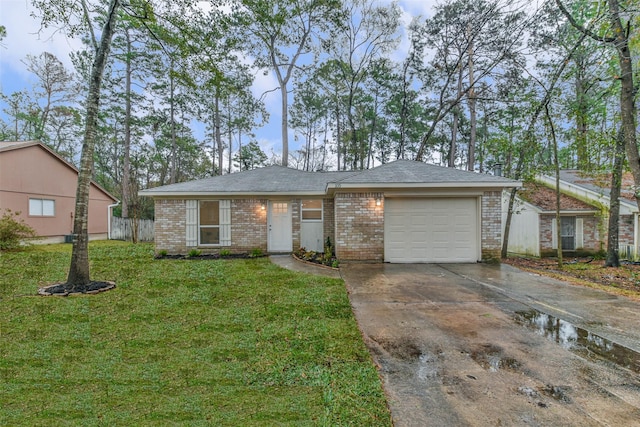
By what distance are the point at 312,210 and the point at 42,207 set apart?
13.3m

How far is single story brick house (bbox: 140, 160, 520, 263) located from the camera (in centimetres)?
815

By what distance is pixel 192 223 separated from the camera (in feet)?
32.4

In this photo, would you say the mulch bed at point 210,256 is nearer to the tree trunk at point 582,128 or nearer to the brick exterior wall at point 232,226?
the brick exterior wall at point 232,226

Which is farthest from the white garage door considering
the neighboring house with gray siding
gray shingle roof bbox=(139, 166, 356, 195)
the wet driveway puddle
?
the neighboring house with gray siding

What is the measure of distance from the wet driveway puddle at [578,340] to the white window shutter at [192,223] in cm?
928

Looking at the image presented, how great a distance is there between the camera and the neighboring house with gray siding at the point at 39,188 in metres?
12.0

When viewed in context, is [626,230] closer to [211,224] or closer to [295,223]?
[295,223]

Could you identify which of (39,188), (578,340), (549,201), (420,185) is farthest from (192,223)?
(549,201)

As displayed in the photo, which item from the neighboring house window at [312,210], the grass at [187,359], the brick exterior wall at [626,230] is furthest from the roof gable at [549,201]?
the grass at [187,359]

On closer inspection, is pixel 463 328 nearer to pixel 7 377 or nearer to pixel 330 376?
pixel 330 376

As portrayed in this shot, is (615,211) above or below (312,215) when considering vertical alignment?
above

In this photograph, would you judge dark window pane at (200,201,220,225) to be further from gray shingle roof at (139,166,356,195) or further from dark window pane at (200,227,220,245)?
gray shingle roof at (139,166,356,195)

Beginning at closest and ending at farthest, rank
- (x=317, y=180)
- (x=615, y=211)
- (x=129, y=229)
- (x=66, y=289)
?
(x=66, y=289), (x=615, y=211), (x=317, y=180), (x=129, y=229)

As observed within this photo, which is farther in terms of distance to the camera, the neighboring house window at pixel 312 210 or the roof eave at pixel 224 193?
the neighboring house window at pixel 312 210
